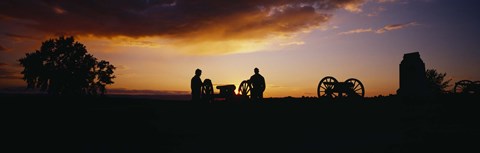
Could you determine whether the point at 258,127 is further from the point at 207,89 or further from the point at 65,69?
the point at 65,69

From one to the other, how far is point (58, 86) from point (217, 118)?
2591 centimetres

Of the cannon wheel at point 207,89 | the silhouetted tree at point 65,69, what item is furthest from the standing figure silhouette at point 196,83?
the silhouetted tree at point 65,69

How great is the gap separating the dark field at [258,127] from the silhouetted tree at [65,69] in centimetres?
2355

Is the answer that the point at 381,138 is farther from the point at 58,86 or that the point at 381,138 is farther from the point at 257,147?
the point at 58,86

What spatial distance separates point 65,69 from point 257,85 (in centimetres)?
2469

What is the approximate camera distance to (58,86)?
103ft

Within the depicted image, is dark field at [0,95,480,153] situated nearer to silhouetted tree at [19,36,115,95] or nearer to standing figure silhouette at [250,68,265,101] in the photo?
standing figure silhouette at [250,68,265,101]

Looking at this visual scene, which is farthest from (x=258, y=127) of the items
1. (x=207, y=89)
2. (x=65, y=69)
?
(x=65, y=69)

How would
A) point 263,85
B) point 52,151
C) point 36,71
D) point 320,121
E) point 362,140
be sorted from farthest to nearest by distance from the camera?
point 36,71
point 263,85
point 320,121
point 362,140
point 52,151

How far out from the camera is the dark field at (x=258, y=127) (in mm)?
8391

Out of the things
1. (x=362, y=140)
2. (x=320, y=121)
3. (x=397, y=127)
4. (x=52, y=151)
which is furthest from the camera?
(x=320, y=121)

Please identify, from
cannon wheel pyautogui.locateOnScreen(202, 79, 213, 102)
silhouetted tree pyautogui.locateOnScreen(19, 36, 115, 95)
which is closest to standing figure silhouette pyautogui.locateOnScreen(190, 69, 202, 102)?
cannon wheel pyautogui.locateOnScreen(202, 79, 213, 102)

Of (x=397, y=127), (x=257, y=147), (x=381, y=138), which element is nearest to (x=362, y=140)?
(x=381, y=138)

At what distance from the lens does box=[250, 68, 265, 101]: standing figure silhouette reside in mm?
14852
